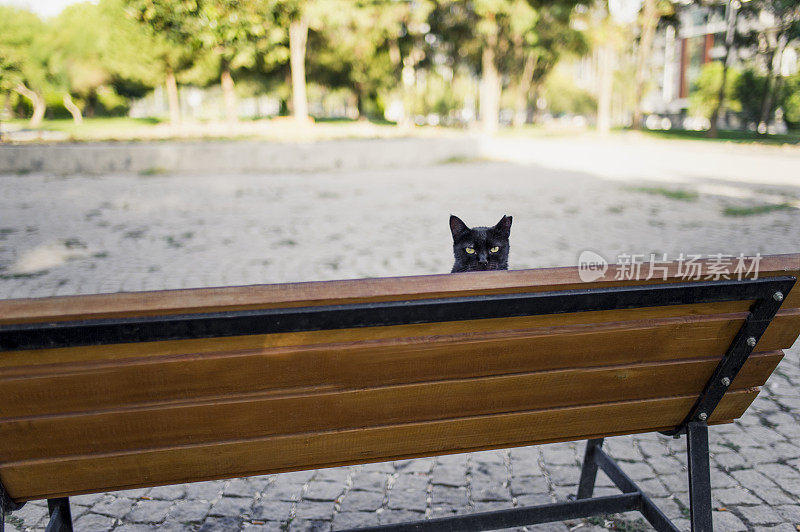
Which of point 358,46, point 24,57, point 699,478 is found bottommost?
point 699,478

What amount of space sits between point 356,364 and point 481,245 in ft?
6.58

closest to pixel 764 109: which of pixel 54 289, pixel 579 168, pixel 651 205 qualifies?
pixel 579 168

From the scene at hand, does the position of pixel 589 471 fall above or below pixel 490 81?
below

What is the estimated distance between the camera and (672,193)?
44.1 ft

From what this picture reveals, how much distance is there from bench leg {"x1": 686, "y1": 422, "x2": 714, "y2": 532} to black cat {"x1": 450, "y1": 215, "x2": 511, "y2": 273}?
1574mm

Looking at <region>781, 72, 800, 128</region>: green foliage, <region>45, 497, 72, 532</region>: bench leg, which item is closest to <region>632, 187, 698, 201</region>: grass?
<region>45, 497, 72, 532</region>: bench leg

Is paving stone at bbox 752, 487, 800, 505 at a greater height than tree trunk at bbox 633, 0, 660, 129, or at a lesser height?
lesser

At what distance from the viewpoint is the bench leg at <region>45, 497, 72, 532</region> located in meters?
2.06

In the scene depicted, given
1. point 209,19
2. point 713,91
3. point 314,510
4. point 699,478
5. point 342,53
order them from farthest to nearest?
point 713,91
point 342,53
point 209,19
point 314,510
point 699,478

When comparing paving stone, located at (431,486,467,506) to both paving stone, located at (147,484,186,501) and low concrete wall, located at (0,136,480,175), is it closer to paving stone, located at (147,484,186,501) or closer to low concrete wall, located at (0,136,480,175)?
paving stone, located at (147,484,186,501)

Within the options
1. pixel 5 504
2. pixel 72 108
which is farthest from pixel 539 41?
pixel 5 504

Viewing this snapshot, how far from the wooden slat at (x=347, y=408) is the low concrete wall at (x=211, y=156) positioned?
1697 centimetres

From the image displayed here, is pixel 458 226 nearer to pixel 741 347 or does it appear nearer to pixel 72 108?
pixel 741 347

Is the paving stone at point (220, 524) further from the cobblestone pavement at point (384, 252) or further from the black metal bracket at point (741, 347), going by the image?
the black metal bracket at point (741, 347)
